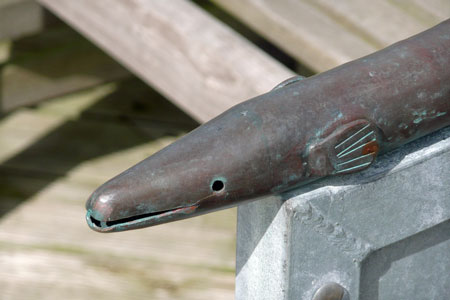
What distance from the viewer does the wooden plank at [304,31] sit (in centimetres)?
160

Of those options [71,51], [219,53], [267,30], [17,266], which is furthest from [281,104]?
[71,51]

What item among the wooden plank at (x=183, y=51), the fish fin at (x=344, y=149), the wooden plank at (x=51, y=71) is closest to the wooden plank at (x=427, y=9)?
the wooden plank at (x=183, y=51)

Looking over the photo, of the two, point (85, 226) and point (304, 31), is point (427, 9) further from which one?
point (85, 226)

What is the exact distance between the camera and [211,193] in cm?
90

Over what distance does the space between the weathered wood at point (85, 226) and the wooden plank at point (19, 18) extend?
486 millimetres

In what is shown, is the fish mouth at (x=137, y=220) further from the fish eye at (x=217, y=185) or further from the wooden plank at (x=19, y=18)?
the wooden plank at (x=19, y=18)

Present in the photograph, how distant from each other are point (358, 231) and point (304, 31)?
742mm

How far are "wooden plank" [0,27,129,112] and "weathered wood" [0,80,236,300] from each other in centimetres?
22

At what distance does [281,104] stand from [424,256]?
318 mm

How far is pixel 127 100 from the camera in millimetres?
2922

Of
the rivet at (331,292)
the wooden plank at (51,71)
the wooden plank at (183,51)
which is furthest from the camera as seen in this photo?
the wooden plank at (51,71)

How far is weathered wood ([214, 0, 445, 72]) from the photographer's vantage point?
1.61 metres

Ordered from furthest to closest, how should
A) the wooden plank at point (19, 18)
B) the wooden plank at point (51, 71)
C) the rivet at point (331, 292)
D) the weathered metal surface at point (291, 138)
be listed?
the wooden plank at point (51, 71), the wooden plank at point (19, 18), the rivet at point (331, 292), the weathered metal surface at point (291, 138)

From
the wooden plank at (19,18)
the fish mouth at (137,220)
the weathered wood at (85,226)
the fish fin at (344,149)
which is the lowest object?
the fish mouth at (137,220)
